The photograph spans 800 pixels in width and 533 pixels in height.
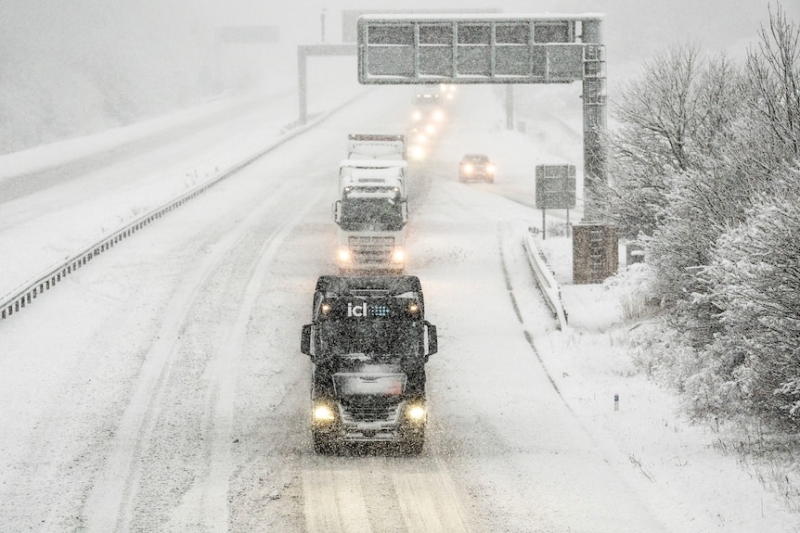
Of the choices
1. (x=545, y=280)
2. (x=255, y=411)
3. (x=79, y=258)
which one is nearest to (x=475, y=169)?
(x=545, y=280)

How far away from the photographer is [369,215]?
29469 mm

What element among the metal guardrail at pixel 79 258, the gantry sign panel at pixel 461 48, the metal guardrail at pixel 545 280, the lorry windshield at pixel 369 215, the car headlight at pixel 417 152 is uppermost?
the gantry sign panel at pixel 461 48

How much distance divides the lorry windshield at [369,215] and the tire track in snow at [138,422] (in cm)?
455

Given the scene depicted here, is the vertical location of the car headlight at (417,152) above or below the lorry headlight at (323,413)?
above

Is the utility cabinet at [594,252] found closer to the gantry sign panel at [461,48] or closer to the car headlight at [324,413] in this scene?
the gantry sign panel at [461,48]

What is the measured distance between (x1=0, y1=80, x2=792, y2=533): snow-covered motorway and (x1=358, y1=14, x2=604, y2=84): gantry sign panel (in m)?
5.86

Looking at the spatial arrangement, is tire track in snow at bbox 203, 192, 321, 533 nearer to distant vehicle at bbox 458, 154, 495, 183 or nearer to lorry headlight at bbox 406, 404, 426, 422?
lorry headlight at bbox 406, 404, 426, 422

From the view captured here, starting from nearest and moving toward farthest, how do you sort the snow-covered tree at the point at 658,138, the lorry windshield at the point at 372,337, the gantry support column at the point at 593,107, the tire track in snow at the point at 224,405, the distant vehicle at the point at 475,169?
1. the tire track in snow at the point at 224,405
2. the lorry windshield at the point at 372,337
3. the snow-covered tree at the point at 658,138
4. the gantry support column at the point at 593,107
5. the distant vehicle at the point at 475,169

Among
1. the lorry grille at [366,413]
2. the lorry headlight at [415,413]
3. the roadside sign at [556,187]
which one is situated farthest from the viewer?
the roadside sign at [556,187]

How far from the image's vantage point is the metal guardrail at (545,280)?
26062 mm

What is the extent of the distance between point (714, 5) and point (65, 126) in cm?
10526

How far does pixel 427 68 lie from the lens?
1371 inches

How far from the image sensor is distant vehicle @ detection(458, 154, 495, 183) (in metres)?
52.1

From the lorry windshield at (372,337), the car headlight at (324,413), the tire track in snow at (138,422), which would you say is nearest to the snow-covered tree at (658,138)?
the lorry windshield at (372,337)
